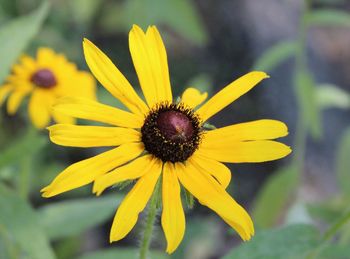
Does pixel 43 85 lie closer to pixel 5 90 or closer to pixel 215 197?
pixel 5 90

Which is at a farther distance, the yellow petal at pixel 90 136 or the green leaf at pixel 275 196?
the green leaf at pixel 275 196

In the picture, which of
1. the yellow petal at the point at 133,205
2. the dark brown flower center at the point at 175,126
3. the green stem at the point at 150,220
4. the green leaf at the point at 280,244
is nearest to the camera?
the yellow petal at the point at 133,205

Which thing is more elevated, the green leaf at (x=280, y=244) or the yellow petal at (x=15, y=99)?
the green leaf at (x=280, y=244)

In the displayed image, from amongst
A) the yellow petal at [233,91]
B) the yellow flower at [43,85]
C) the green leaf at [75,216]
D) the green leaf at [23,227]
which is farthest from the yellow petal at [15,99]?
the yellow petal at [233,91]

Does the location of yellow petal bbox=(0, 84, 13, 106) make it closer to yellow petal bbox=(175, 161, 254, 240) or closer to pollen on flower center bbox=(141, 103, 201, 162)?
pollen on flower center bbox=(141, 103, 201, 162)

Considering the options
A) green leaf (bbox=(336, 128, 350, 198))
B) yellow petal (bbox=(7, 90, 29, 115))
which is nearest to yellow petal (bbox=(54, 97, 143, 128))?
yellow petal (bbox=(7, 90, 29, 115))

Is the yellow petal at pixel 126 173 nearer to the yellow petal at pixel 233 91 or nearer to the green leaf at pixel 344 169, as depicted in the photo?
the yellow petal at pixel 233 91

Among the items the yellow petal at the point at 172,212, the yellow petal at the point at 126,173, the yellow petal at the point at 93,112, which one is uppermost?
the yellow petal at the point at 93,112

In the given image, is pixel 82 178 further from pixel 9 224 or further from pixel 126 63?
pixel 126 63

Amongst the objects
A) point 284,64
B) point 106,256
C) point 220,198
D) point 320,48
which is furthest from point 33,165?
point 320,48
